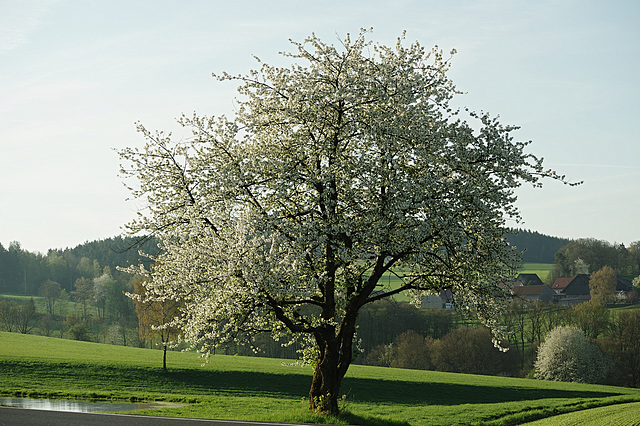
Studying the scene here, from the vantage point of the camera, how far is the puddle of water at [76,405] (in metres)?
26.5

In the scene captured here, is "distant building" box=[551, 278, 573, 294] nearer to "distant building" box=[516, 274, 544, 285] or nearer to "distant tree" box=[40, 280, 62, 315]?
"distant building" box=[516, 274, 544, 285]

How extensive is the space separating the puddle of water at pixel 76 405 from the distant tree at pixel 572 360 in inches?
2311

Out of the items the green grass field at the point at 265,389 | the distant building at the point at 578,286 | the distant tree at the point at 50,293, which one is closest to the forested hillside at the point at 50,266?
the distant tree at the point at 50,293

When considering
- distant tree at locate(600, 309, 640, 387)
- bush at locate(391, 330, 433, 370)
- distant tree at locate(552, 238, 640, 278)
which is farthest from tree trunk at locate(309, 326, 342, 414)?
distant tree at locate(552, 238, 640, 278)

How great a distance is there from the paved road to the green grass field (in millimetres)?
10458

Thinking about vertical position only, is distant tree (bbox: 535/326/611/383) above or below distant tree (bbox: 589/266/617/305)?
below

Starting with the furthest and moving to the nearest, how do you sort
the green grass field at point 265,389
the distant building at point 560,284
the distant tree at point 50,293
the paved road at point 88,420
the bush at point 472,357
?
the distant building at point 560,284 < the distant tree at point 50,293 < the bush at point 472,357 < the green grass field at point 265,389 < the paved road at point 88,420

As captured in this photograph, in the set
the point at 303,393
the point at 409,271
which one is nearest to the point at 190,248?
the point at 409,271

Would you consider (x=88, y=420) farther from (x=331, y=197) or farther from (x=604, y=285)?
(x=604, y=285)

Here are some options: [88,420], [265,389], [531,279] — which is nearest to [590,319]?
[265,389]

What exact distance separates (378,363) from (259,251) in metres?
72.7

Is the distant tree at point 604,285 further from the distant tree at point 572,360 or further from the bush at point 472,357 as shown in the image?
the distant tree at point 572,360

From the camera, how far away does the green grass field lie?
105 ft

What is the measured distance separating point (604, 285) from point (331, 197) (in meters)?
121
